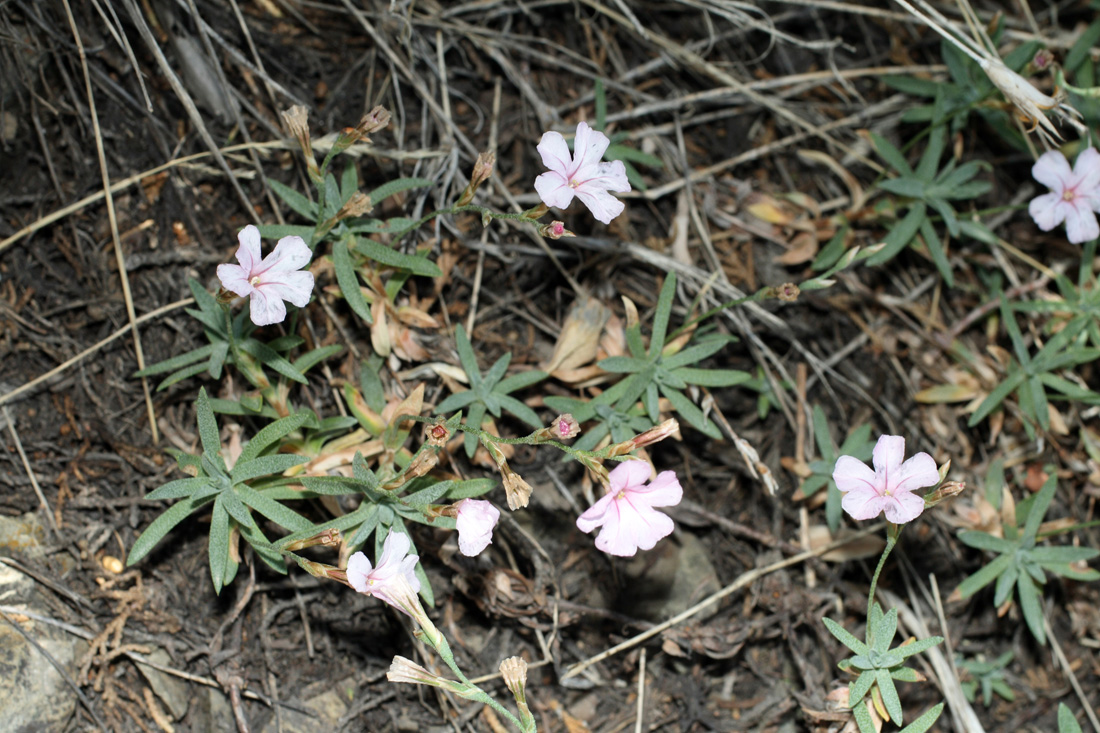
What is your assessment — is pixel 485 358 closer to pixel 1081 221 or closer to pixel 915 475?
pixel 915 475

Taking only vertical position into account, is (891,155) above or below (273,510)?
below

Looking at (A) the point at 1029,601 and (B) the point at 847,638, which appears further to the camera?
(A) the point at 1029,601

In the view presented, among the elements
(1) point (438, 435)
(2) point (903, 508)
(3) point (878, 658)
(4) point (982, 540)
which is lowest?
(4) point (982, 540)

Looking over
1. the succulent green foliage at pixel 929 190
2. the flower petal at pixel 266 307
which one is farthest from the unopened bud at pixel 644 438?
the succulent green foliage at pixel 929 190

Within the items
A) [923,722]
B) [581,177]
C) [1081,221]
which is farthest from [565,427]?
[1081,221]

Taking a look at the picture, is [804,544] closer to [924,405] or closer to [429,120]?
[924,405]

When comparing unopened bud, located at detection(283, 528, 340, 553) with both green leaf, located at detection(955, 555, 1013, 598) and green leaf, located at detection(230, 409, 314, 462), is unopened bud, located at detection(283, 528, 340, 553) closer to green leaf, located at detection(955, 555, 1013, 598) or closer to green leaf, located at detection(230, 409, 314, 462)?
green leaf, located at detection(230, 409, 314, 462)

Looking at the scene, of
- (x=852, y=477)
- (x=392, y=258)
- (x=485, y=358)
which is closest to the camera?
(x=852, y=477)
